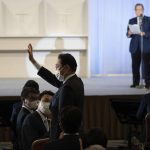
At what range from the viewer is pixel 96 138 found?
2.64m

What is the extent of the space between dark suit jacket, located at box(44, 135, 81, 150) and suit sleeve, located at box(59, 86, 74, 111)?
55cm

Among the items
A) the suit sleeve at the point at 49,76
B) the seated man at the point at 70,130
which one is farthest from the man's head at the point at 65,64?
the seated man at the point at 70,130

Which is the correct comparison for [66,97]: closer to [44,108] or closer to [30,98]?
[44,108]

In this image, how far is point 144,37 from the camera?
7.45 metres

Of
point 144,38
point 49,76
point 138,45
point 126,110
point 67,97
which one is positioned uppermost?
point 144,38

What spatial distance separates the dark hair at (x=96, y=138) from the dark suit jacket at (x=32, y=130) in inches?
31.6

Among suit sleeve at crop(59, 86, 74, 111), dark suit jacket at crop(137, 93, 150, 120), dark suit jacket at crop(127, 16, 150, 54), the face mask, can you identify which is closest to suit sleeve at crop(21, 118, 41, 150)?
suit sleeve at crop(59, 86, 74, 111)

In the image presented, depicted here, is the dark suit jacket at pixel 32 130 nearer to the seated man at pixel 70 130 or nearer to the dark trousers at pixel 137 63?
the seated man at pixel 70 130

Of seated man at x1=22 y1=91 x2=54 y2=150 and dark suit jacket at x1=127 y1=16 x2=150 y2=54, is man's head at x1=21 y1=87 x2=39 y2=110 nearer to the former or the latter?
seated man at x1=22 y1=91 x2=54 y2=150

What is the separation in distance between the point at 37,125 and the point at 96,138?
909 millimetres

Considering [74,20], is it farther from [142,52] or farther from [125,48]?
[142,52]

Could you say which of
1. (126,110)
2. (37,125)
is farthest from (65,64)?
(126,110)

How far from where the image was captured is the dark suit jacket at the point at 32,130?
340 cm

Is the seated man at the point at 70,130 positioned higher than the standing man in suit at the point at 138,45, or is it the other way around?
the standing man in suit at the point at 138,45
